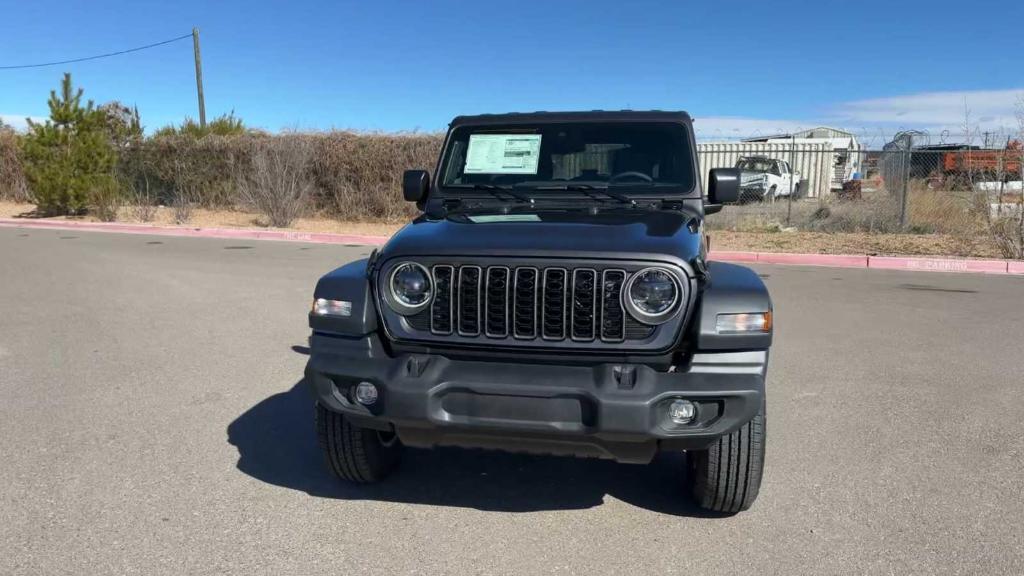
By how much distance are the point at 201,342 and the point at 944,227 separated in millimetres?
13984

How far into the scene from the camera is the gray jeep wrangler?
273 cm

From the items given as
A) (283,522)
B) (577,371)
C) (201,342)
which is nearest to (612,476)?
(577,371)

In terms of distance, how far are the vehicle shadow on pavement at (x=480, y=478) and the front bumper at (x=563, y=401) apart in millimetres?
669

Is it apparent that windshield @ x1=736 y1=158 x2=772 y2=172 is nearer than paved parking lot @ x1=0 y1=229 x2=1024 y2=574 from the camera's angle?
No

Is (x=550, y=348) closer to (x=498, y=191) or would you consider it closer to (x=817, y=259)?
(x=498, y=191)

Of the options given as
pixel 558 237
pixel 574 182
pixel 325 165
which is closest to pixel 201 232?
pixel 325 165

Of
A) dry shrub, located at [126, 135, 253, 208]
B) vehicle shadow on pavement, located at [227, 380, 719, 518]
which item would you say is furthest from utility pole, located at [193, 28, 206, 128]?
vehicle shadow on pavement, located at [227, 380, 719, 518]

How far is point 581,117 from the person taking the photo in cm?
436

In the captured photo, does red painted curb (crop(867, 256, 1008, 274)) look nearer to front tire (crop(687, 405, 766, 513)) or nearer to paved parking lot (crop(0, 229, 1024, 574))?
paved parking lot (crop(0, 229, 1024, 574))

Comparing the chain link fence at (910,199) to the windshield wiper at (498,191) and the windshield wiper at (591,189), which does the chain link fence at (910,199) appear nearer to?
the windshield wiper at (591,189)

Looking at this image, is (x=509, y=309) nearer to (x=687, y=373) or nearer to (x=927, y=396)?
(x=687, y=373)

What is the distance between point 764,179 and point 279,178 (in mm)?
12666

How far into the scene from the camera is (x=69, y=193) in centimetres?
1972

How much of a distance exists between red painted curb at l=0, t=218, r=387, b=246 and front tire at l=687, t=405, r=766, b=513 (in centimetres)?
1269
